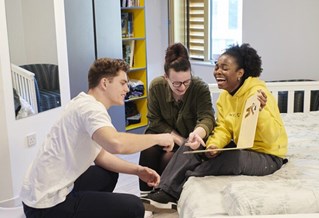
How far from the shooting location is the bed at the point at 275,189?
1.31 m

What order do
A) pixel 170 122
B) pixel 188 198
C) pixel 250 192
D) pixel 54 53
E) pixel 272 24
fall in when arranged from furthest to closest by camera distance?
pixel 272 24
pixel 54 53
pixel 170 122
pixel 188 198
pixel 250 192

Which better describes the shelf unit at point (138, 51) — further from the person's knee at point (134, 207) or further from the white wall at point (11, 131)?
the person's knee at point (134, 207)

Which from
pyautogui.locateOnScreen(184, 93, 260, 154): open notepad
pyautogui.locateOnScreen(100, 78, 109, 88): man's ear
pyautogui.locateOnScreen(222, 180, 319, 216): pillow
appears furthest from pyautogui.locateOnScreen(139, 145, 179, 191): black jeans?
pyautogui.locateOnScreen(222, 180, 319, 216): pillow

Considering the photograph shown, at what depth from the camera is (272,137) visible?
189 centimetres

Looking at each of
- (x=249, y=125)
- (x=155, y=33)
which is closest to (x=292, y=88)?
(x=249, y=125)

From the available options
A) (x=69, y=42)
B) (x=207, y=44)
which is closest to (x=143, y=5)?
(x=207, y=44)

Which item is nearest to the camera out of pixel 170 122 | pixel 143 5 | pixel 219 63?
pixel 219 63

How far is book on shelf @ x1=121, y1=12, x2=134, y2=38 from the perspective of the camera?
4.10 metres

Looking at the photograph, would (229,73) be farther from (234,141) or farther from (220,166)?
(220,166)

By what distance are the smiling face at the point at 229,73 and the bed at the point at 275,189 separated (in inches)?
18.8

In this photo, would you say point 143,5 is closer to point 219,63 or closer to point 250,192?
point 219,63

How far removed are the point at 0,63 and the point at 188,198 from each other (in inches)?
59.2

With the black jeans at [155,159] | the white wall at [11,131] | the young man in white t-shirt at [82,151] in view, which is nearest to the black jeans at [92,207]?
the young man in white t-shirt at [82,151]

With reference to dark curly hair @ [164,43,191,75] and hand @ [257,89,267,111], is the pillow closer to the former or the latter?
hand @ [257,89,267,111]
